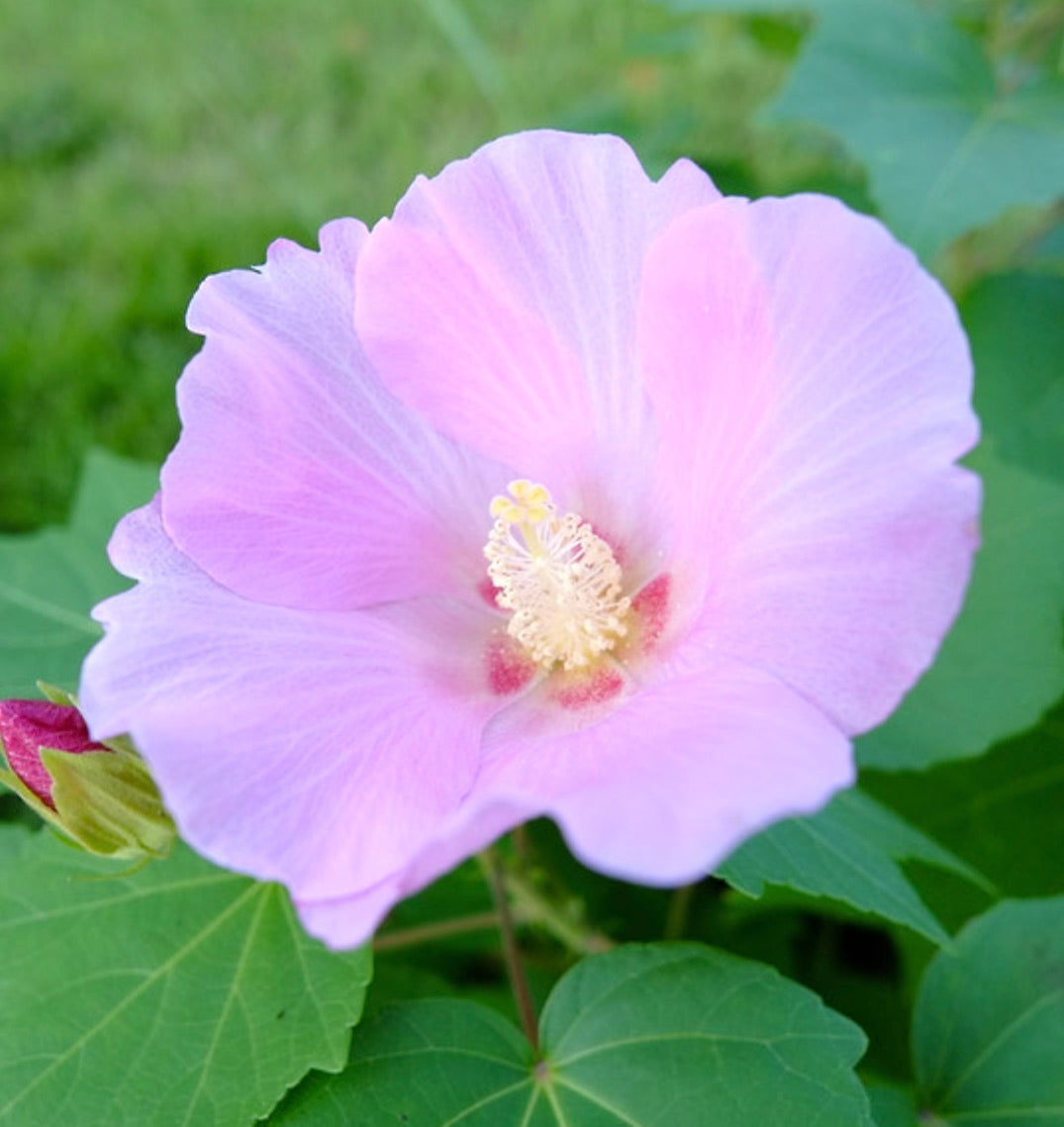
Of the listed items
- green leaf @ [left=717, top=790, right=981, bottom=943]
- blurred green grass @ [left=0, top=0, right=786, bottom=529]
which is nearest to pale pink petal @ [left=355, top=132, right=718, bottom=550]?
green leaf @ [left=717, top=790, right=981, bottom=943]

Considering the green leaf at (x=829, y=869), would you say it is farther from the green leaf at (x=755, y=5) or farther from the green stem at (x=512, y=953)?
the green leaf at (x=755, y=5)

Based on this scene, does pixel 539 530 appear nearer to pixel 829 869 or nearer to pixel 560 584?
pixel 560 584

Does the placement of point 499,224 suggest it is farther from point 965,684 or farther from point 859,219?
point 965,684

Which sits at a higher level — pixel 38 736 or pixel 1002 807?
pixel 38 736

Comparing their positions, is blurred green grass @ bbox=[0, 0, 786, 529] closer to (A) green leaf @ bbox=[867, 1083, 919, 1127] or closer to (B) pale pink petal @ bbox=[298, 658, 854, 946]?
(A) green leaf @ bbox=[867, 1083, 919, 1127]

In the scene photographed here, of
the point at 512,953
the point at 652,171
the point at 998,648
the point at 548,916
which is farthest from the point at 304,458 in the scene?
the point at 652,171
